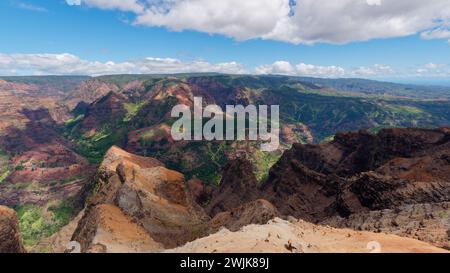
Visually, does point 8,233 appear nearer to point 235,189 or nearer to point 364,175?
point 364,175

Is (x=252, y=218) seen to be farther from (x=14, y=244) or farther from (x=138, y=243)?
(x=14, y=244)

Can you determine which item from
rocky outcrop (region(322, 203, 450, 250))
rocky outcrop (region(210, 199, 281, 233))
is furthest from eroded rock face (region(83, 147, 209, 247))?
rocky outcrop (region(322, 203, 450, 250))

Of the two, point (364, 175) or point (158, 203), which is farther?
point (158, 203)

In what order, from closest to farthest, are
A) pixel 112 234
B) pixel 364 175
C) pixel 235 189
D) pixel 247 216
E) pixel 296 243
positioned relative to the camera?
pixel 296 243 → pixel 112 234 → pixel 247 216 → pixel 364 175 → pixel 235 189

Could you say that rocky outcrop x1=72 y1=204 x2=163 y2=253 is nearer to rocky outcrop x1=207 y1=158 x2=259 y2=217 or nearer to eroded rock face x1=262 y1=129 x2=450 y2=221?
eroded rock face x1=262 y1=129 x2=450 y2=221

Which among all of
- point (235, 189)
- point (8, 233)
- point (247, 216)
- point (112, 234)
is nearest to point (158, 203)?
point (247, 216)
